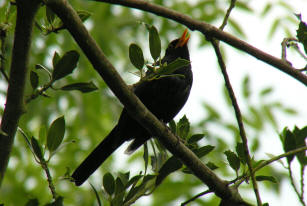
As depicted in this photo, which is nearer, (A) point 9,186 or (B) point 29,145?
(B) point 29,145

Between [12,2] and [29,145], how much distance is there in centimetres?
59

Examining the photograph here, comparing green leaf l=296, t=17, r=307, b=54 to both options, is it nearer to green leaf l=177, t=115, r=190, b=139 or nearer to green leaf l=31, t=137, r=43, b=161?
green leaf l=177, t=115, r=190, b=139

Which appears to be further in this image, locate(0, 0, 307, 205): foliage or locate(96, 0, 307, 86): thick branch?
locate(0, 0, 307, 205): foliage

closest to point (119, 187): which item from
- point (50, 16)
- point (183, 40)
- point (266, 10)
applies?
point (50, 16)

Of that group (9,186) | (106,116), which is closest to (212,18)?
(106,116)

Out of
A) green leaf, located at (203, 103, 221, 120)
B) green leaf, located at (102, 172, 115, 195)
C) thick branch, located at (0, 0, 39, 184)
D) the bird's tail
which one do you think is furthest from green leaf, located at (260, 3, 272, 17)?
thick branch, located at (0, 0, 39, 184)

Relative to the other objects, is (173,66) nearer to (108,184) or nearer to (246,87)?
(108,184)

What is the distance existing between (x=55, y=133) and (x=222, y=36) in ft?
2.74

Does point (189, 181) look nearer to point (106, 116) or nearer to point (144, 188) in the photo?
point (106, 116)

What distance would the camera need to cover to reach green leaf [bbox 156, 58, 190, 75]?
1.91m

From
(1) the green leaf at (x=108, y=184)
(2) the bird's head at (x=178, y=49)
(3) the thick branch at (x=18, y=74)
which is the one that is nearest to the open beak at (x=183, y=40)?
(2) the bird's head at (x=178, y=49)

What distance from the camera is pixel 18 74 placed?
1625mm

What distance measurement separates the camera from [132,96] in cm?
190

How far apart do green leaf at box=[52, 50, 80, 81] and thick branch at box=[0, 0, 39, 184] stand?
0.89ft
